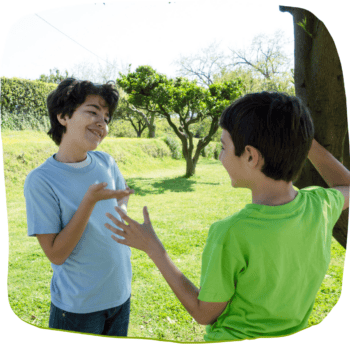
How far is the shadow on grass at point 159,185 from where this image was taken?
1887 millimetres

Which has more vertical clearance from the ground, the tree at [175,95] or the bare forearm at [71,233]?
the tree at [175,95]

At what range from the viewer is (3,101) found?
160cm

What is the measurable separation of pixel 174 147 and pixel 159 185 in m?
0.27

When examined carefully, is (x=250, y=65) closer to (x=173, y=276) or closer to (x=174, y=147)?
(x=174, y=147)

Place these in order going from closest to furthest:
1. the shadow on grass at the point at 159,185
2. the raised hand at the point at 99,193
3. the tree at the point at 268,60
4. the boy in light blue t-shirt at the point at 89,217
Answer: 1. the raised hand at the point at 99,193
2. the boy in light blue t-shirt at the point at 89,217
3. the tree at the point at 268,60
4. the shadow on grass at the point at 159,185

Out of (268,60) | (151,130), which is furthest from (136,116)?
(268,60)

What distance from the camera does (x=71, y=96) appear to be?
1181mm

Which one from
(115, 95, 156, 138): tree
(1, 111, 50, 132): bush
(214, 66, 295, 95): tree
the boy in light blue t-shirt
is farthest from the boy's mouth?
(214, 66, 295, 95): tree

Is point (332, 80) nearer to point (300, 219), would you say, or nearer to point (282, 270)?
point (300, 219)

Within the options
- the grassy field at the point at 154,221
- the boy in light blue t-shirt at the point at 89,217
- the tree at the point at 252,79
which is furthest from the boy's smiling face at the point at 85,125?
the tree at the point at 252,79

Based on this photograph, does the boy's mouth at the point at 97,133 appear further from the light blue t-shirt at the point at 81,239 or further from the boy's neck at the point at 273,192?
the boy's neck at the point at 273,192

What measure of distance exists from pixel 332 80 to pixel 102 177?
44.8 inches

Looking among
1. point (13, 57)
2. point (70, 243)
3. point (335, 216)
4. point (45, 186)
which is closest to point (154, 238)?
point (70, 243)

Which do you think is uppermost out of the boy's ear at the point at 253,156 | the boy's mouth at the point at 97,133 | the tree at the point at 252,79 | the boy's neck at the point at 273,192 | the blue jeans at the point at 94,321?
the tree at the point at 252,79
